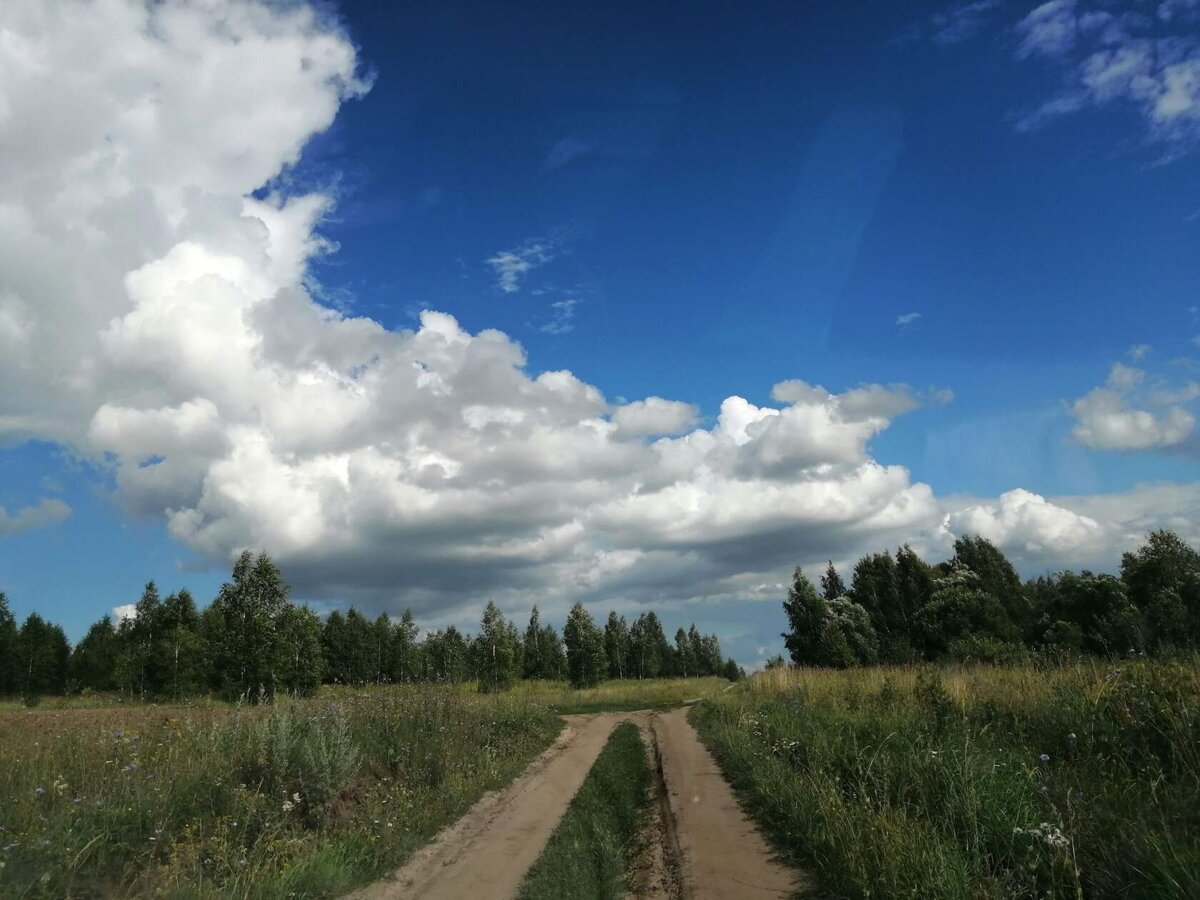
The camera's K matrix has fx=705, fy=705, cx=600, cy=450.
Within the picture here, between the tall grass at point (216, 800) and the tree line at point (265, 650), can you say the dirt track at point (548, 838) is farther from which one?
the tree line at point (265, 650)

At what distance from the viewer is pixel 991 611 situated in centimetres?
3928

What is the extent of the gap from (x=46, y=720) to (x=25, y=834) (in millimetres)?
8050

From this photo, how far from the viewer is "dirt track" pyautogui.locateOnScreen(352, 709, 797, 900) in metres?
7.80

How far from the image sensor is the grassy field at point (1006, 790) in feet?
18.1

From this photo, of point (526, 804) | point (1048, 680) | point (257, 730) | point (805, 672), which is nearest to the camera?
point (257, 730)

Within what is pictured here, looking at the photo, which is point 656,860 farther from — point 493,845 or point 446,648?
point 446,648

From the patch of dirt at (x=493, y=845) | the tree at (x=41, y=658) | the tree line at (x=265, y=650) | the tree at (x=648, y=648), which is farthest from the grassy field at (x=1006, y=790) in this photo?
the tree at (x=648, y=648)

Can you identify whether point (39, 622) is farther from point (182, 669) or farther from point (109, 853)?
point (109, 853)

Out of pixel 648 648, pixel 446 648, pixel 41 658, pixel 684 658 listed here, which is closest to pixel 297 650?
pixel 446 648

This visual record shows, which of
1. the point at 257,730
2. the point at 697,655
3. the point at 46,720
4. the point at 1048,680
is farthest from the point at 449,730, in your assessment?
the point at 697,655

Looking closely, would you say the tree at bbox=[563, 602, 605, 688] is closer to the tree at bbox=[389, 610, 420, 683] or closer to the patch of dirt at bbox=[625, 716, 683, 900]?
the tree at bbox=[389, 610, 420, 683]

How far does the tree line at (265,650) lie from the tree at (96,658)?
0.47 feet

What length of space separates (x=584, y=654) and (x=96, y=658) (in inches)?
1839

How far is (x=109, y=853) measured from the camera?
284 inches
